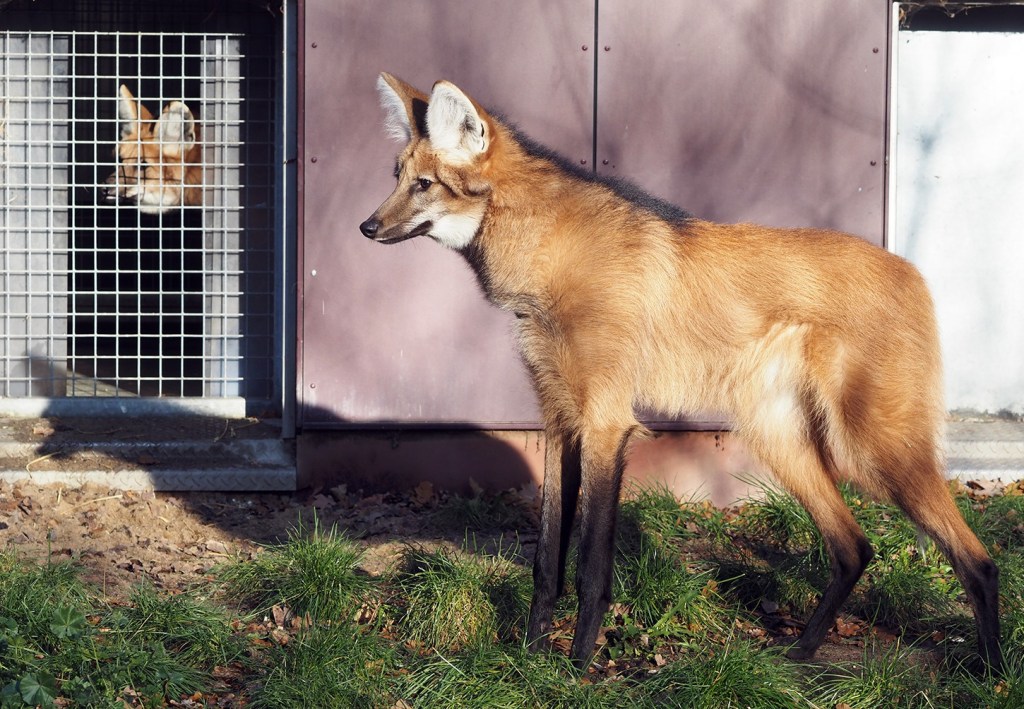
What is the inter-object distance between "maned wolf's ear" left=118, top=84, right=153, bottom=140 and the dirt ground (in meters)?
2.24

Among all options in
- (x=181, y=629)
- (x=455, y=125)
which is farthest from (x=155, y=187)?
(x=181, y=629)

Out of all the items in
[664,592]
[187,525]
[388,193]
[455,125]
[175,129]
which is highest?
[175,129]

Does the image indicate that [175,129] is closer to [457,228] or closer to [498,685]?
[457,228]

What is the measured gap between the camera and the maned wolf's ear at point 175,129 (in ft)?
19.1

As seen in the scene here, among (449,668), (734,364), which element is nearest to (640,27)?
(734,364)

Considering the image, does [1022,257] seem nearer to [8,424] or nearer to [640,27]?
[640,27]

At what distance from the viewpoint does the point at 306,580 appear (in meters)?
3.46

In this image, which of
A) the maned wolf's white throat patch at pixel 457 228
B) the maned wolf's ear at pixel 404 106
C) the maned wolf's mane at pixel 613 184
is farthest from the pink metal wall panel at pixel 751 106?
the maned wolf's white throat patch at pixel 457 228

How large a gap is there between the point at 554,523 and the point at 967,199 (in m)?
3.83

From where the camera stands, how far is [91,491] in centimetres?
489

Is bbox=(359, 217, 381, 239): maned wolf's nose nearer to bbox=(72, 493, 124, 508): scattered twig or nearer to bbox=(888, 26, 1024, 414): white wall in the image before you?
bbox=(72, 493, 124, 508): scattered twig

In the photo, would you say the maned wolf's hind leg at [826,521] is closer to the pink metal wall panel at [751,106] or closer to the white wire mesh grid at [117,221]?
the pink metal wall panel at [751,106]

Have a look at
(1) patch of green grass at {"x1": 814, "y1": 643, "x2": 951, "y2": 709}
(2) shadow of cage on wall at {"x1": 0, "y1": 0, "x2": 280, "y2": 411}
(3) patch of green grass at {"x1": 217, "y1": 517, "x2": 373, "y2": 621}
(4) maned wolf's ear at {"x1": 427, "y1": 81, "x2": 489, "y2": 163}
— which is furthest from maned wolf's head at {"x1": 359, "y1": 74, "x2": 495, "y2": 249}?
(2) shadow of cage on wall at {"x1": 0, "y1": 0, "x2": 280, "y2": 411}

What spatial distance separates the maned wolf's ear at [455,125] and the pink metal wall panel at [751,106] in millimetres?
1860
